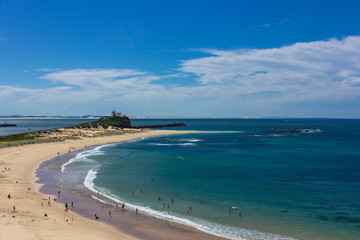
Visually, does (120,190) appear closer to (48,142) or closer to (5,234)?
(5,234)

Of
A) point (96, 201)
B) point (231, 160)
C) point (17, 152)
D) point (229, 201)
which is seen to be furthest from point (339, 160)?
point (17, 152)

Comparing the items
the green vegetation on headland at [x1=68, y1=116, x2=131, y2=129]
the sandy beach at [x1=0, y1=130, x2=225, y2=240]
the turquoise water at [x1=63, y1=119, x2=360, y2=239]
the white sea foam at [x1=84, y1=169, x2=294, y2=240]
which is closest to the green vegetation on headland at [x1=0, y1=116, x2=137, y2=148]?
the green vegetation on headland at [x1=68, y1=116, x2=131, y2=129]

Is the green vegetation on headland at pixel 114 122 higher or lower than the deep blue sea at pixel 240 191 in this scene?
higher

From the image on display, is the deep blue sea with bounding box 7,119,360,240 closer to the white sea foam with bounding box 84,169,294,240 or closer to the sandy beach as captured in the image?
the white sea foam with bounding box 84,169,294,240

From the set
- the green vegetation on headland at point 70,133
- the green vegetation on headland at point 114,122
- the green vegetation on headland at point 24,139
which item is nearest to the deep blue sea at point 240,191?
the green vegetation on headland at point 24,139

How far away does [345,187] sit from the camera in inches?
1538

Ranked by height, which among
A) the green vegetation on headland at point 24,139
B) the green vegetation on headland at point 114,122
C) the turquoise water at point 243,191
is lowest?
the turquoise water at point 243,191

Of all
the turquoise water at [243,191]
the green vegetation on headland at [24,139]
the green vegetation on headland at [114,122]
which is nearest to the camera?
the turquoise water at [243,191]

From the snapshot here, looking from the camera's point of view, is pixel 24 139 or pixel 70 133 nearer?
pixel 24 139

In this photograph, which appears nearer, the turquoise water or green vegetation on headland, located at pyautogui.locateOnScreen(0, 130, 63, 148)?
the turquoise water

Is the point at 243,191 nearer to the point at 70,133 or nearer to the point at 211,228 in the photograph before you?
the point at 211,228

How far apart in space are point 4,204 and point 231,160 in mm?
44402

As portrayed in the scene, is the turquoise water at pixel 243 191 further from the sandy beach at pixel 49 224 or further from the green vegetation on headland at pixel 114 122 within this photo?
the green vegetation on headland at pixel 114 122

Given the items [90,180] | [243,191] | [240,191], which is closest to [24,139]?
[90,180]
